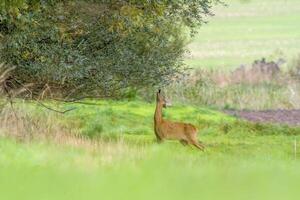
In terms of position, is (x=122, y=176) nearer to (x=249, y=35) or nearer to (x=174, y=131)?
(x=174, y=131)

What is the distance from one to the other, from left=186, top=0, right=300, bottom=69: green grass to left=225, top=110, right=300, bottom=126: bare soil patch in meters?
17.8

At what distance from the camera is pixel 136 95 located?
117 ft

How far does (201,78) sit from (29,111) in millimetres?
18561

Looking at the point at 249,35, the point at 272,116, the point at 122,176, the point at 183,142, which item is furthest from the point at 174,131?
the point at 249,35

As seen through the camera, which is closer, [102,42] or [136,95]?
[102,42]

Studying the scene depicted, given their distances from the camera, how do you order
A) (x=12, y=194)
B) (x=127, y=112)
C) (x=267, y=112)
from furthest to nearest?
1. (x=267, y=112)
2. (x=127, y=112)
3. (x=12, y=194)

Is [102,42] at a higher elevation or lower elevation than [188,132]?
higher

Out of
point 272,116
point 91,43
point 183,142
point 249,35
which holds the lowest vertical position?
point 183,142

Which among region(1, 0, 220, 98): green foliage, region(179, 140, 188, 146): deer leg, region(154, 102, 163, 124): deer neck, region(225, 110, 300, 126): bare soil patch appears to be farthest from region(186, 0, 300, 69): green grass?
region(154, 102, 163, 124): deer neck

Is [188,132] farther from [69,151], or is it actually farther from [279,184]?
[279,184]

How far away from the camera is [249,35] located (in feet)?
227

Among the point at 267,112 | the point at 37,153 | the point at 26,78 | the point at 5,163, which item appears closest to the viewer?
the point at 5,163

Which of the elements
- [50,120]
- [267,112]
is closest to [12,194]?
[50,120]

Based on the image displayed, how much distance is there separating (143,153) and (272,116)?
70.0ft
